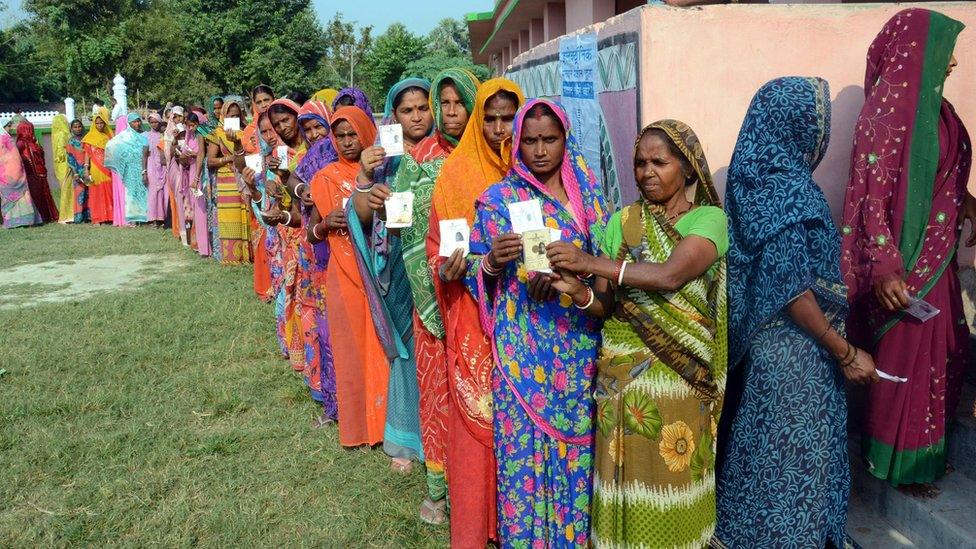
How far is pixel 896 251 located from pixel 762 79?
1054 millimetres

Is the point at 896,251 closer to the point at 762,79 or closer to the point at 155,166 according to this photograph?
the point at 762,79

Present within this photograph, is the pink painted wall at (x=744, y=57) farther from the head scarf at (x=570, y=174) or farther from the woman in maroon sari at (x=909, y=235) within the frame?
the head scarf at (x=570, y=174)

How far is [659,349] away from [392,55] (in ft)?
137

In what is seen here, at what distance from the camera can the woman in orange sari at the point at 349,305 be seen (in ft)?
13.9

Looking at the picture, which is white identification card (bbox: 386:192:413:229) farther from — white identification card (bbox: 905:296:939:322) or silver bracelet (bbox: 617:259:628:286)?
white identification card (bbox: 905:296:939:322)

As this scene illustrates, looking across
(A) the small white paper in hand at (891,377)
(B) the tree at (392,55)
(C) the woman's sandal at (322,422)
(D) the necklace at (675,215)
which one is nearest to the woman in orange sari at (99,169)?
(C) the woman's sandal at (322,422)

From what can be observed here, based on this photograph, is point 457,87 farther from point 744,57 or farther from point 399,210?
point 744,57

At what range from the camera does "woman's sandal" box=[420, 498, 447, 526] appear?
3.56 metres

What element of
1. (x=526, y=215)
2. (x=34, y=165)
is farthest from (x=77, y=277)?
(x=526, y=215)

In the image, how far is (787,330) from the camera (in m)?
2.78

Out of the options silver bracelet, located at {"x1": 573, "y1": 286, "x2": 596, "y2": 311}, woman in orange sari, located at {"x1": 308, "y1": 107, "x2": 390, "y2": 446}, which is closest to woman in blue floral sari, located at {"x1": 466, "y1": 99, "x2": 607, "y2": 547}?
silver bracelet, located at {"x1": 573, "y1": 286, "x2": 596, "y2": 311}

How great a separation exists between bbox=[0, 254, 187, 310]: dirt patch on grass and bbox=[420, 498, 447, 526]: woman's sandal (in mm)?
6768

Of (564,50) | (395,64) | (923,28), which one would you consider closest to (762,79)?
(923,28)

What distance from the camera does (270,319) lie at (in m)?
7.31
